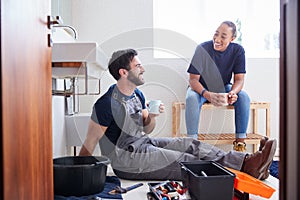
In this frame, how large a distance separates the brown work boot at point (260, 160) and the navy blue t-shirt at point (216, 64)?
112 centimetres

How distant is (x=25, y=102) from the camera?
35.0 inches

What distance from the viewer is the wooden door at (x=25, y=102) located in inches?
29.3

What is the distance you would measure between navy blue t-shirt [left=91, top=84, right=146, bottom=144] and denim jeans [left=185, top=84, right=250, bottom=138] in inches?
31.3

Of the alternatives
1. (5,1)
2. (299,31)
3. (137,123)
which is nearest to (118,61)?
(137,123)

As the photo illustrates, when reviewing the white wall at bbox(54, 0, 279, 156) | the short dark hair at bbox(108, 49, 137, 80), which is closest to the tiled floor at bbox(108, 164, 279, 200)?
the short dark hair at bbox(108, 49, 137, 80)

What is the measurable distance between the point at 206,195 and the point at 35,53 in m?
0.83

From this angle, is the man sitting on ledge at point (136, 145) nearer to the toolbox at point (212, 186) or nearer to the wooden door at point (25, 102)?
the toolbox at point (212, 186)

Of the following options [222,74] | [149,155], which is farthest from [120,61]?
[222,74]

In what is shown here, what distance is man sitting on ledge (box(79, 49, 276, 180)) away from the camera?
74.2 inches

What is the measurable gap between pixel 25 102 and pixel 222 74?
225cm

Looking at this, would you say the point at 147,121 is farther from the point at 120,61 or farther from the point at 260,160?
the point at 260,160

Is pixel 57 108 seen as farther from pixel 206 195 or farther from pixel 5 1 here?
pixel 5 1

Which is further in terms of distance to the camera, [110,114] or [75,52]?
[110,114]

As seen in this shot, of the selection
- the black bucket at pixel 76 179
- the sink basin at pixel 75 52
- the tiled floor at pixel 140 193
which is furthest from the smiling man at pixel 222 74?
the black bucket at pixel 76 179
